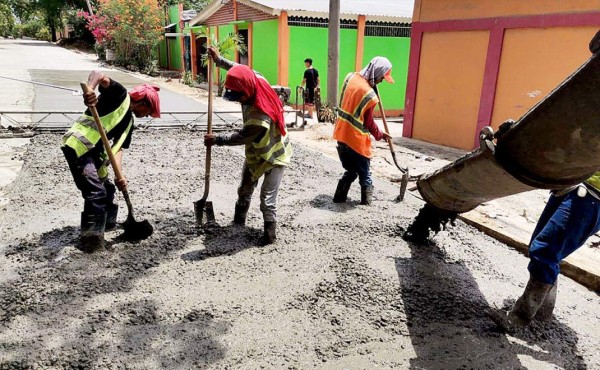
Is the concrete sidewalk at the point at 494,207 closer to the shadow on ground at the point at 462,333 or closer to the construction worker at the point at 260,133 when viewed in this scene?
the shadow on ground at the point at 462,333

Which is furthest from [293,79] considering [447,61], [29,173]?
[29,173]

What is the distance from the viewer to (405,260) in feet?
12.0

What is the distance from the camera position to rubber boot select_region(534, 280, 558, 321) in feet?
9.52

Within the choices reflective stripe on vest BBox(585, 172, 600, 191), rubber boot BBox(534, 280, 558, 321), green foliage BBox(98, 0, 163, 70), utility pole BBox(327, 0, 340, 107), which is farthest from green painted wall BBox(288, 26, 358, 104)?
green foliage BBox(98, 0, 163, 70)

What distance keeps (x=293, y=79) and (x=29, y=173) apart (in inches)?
351

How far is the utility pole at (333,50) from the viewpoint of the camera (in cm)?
1066

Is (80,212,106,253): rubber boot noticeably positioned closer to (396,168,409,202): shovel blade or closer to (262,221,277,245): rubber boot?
(262,221,277,245): rubber boot

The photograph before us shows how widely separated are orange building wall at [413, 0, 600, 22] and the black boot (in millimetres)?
4609

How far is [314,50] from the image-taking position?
13.2 meters

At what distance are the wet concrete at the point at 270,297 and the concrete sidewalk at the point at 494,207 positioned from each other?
140 mm

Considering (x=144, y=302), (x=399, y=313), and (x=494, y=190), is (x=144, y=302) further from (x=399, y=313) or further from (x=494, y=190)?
(x=494, y=190)

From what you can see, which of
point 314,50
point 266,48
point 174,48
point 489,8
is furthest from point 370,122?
point 174,48

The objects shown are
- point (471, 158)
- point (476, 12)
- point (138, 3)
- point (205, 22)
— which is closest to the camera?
point (471, 158)

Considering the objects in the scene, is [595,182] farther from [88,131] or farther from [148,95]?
[88,131]
